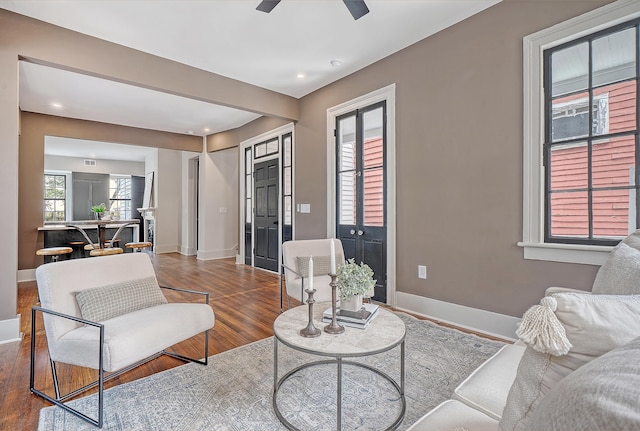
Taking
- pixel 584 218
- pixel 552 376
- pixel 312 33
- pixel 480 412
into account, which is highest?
pixel 312 33

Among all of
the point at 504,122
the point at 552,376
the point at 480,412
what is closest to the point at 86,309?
the point at 480,412

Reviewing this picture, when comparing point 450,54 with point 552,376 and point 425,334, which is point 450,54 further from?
point 552,376

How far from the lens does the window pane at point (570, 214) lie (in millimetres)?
2395

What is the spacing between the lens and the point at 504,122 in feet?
8.96

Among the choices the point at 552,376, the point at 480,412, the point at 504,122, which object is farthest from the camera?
the point at 504,122

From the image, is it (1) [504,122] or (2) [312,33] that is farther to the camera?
(2) [312,33]

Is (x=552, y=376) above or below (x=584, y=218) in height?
below

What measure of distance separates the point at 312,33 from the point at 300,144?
6.14 feet

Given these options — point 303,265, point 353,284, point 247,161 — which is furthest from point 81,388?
point 247,161

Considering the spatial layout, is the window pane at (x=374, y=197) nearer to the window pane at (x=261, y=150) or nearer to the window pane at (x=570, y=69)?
the window pane at (x=570, y=69)

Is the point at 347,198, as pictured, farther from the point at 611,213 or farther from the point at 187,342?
the point at 611,213

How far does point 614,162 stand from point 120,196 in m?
12.1

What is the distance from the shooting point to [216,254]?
7.34 m

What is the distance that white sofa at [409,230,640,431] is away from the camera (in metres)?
0.42
